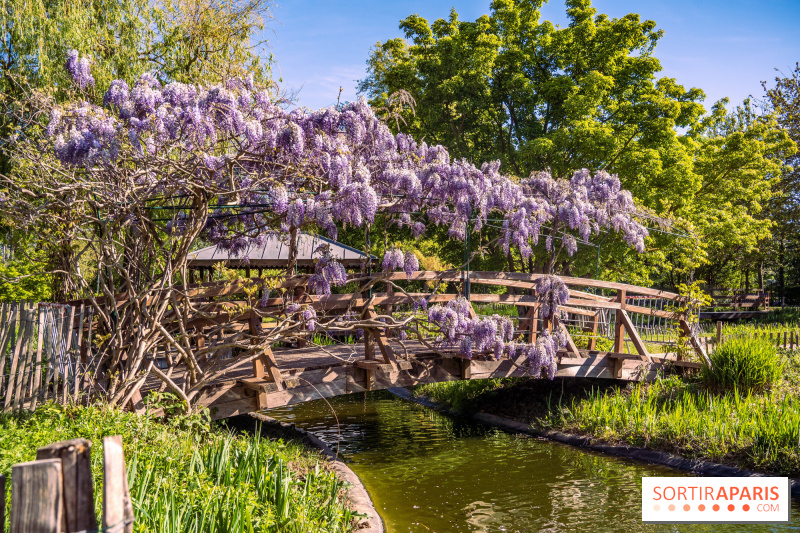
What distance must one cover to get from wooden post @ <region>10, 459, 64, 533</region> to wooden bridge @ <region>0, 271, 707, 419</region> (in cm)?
439

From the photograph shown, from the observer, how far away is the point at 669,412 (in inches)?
349

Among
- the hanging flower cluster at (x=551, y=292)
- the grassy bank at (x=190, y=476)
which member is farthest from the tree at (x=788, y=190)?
the grassy bank at (x=190, y=476)

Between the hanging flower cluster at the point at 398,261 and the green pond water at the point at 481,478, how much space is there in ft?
7.60

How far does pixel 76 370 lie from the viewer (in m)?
5.91

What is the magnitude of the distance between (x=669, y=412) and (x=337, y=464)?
4.88 metres

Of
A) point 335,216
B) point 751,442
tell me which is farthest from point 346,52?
point 751,442

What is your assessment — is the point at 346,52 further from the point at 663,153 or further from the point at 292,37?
the point at 663,153

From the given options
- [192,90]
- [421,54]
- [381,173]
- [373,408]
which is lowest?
[373,408]

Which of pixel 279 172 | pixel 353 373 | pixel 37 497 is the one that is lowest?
pixel 353 373

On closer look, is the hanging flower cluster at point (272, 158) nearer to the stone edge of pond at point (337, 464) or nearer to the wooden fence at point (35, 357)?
the wooden fence at point (35, 357)

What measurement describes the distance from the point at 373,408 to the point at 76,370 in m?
6.71

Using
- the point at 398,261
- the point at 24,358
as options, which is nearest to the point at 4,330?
the point at 24,358

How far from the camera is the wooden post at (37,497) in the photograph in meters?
1.75

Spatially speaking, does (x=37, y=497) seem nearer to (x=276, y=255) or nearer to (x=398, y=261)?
(x=398, y=261)
